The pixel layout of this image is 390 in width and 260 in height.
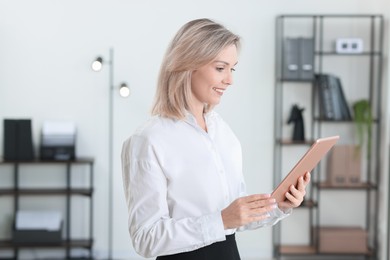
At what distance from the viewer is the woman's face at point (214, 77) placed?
210 cm

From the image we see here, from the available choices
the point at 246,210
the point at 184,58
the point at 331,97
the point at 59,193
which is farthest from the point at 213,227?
the point at 331,97

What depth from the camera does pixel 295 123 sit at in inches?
231

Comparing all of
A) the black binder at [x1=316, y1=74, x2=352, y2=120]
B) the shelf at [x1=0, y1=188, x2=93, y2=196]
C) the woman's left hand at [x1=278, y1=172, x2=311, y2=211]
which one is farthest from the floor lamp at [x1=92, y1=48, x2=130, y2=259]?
the woman's left hand at [x1=278, y1=172, x2=311, y2=211]

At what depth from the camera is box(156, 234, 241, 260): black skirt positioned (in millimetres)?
2115

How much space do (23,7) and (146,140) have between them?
3.96m

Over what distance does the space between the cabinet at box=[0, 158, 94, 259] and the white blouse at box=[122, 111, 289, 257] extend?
11.6 ft

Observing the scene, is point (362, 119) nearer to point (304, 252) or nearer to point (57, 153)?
point (304, 252)

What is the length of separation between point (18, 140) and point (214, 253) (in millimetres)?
3783

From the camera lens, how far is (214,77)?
210 centimetres

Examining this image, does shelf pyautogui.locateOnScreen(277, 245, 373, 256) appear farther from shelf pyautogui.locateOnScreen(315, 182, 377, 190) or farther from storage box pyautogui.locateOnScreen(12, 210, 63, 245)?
storage box pyautogui.locateOnScreen(12, 210, 63, 245)

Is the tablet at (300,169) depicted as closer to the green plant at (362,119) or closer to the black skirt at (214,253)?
the black skirt at (214,253)

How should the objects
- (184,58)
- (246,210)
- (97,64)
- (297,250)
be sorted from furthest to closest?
(297,250) < (97,64) < (184,58) < (246,210)

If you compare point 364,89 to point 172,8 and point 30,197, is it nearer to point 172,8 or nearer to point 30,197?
point 172,8

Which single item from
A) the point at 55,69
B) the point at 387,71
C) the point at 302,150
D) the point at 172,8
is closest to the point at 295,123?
the point at 302,150
